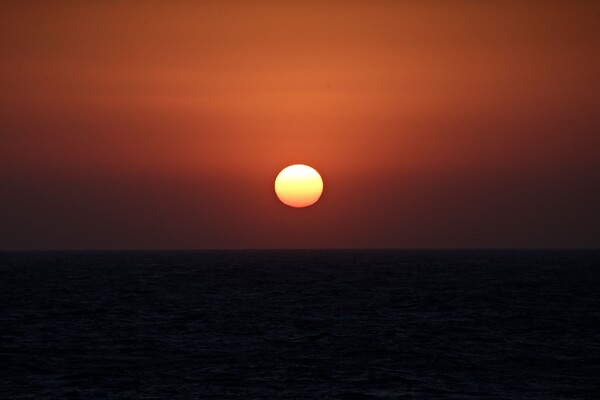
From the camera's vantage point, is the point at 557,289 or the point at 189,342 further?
the point at 557,289

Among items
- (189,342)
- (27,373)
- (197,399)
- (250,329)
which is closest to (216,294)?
(250,329)

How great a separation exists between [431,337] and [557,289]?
43.2 metres

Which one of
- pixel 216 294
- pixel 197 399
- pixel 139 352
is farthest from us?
pixel 216 294

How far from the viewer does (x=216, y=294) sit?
3211 inches

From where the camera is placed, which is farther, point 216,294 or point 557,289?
point 557,289

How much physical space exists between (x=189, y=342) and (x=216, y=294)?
117 ft

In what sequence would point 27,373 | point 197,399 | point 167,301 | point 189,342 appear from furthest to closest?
point 167,301, point 189,342, point 27,373, point 197,399

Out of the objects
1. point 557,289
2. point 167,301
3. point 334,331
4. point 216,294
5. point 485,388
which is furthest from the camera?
point 557,289

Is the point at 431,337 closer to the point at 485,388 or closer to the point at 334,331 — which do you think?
the point at 334,331

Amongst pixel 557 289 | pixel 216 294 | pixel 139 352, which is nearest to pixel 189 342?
pixel 139 352

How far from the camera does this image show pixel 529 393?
3297cm

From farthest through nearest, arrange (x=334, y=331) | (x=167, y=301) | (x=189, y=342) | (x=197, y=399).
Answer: (x=167, y=301) < (x=334, y=331) < (x=189, y=342) < (x=197, y=399)

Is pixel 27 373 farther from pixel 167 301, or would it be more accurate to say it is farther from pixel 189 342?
pixel 167 301

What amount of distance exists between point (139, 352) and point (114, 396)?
34.2ft
